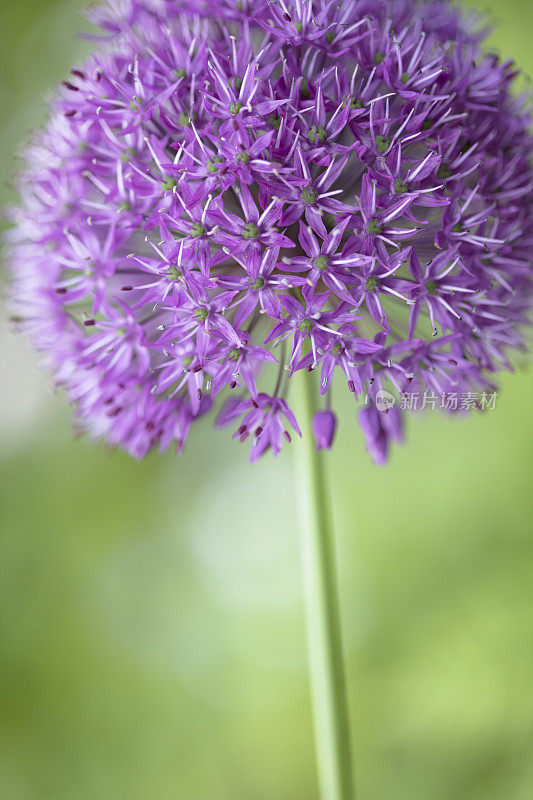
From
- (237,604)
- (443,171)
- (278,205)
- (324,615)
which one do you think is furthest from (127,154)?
(237,604)

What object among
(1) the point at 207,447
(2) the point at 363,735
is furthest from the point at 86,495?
(2) the point at 363,735

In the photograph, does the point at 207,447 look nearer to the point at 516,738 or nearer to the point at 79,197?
the point at 516,738

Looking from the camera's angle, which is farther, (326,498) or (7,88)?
(7,88)

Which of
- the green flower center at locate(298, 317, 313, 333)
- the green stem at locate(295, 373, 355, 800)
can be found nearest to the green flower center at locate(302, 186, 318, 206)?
the green flower center at locate(298, 317, 313, 333)

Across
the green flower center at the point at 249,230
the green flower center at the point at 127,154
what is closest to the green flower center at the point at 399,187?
the green flower center at the point at 249,230

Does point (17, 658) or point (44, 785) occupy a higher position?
point (17, 658)
